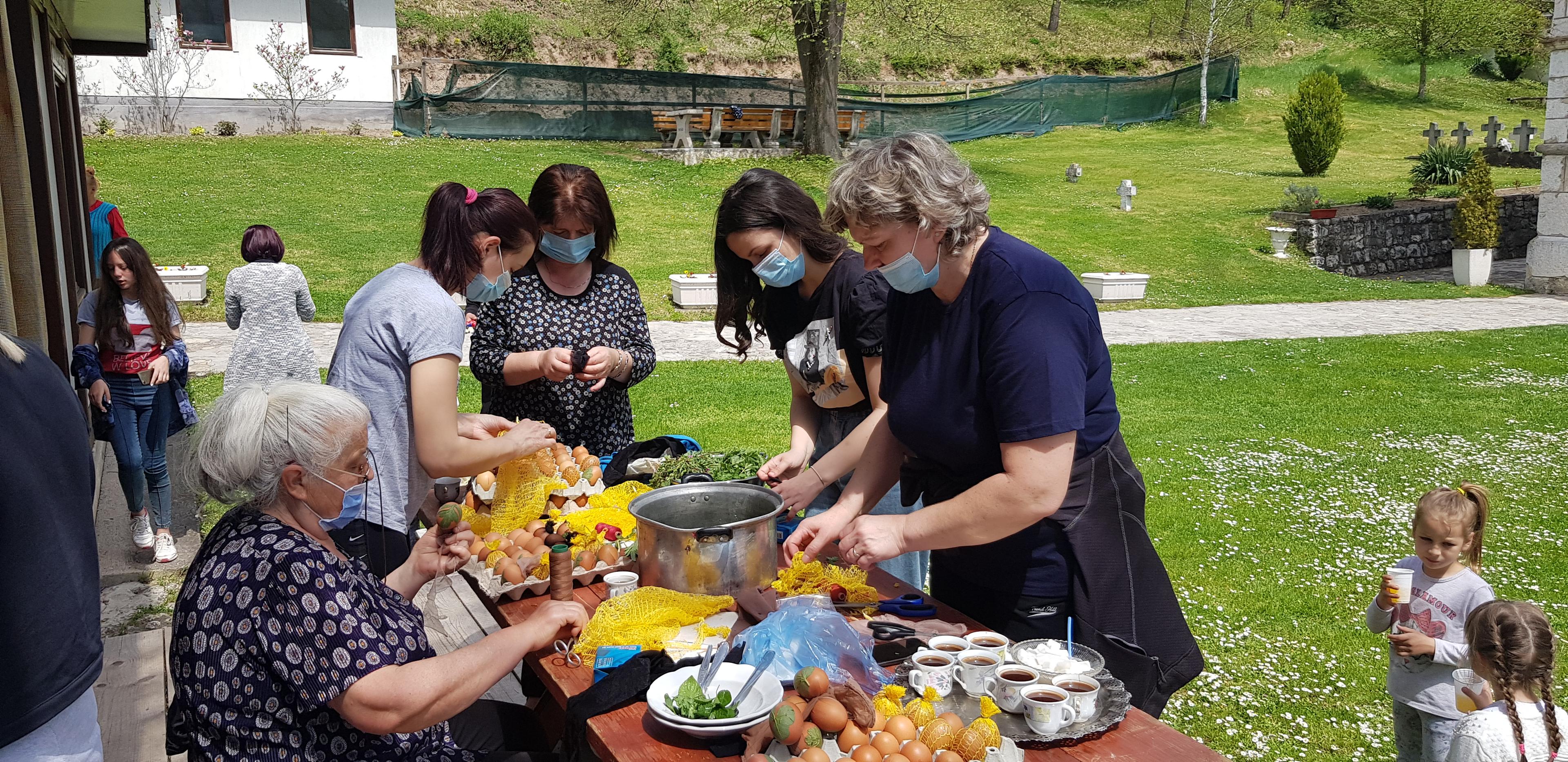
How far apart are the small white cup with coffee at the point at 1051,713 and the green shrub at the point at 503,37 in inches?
1303

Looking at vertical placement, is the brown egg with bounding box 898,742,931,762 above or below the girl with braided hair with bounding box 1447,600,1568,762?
above

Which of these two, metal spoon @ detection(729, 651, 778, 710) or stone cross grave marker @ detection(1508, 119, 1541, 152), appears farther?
stone cross grave marker @ detection(1508, 119, 1541, 152)

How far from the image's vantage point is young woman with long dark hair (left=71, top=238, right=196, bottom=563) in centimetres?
565

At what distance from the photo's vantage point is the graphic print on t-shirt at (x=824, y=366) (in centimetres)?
344

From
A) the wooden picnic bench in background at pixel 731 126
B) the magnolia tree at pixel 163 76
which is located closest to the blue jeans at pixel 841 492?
the wooden picnic bench in background at pixel 731 126

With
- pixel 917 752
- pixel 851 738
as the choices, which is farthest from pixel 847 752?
pixel 917 752

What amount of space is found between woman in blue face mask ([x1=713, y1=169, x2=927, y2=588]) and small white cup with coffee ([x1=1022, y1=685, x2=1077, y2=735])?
1.15 m

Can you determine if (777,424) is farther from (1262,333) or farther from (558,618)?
(1262,333)

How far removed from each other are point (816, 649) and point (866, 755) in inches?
13.7

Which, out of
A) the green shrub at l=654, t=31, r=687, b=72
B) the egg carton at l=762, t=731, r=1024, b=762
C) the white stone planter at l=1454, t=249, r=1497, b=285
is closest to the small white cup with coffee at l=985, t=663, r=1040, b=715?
the egg carton at l=762, t=731, r=1024, b=762

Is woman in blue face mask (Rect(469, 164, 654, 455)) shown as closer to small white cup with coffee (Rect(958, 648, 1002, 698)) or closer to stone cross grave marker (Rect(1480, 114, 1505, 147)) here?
small white cup with coffee (Rect(958, 648, 1002, 698))

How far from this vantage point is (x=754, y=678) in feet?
6.88

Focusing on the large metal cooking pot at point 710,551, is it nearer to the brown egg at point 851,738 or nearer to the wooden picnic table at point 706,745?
the wooden picnic table at point 706,745

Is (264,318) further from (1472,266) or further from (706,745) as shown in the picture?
(1472,266)
